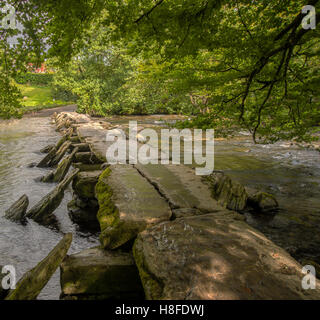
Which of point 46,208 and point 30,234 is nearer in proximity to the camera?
point 30,234

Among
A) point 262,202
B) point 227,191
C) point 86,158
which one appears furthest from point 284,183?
point 86,158

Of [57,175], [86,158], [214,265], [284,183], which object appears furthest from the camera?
[86,158]

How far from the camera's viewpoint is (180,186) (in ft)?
14.5

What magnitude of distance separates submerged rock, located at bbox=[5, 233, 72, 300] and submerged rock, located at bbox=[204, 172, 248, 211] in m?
2.95

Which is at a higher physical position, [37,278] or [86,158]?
[86,158]

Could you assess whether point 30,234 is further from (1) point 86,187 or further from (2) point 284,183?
(2) point 284,183

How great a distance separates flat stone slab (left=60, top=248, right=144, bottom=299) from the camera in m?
2.50

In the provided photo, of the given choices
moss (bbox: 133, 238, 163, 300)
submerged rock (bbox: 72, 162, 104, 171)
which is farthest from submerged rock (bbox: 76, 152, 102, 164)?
moss (bbox: 133, 238, 163, 300)

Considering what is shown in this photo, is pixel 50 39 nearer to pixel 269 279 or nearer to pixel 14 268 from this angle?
pixel 14 268

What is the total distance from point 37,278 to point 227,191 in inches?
147

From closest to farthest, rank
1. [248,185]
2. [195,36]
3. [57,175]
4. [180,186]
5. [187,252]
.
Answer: [187,252] → [195,36] → [180,186] → [248,185] → [57,175]

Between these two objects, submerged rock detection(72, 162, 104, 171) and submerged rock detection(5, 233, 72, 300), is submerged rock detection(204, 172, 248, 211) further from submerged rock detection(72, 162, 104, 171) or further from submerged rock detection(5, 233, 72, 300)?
submerged rock detection(72, 162, 104, 171)

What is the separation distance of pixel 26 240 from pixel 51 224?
0.72 meters

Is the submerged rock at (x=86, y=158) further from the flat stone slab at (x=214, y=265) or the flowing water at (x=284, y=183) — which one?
the flat stone slab at (x=214, y=265)
